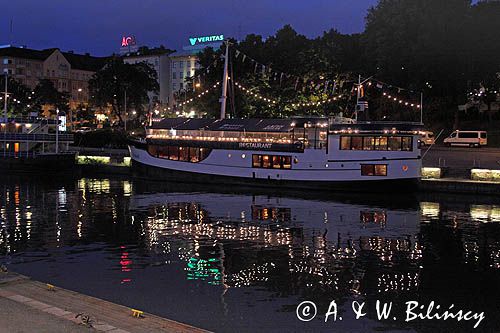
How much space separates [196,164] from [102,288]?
3432cm

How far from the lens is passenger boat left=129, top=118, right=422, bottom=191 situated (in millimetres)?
42625

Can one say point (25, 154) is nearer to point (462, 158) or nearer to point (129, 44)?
point (462, 158)

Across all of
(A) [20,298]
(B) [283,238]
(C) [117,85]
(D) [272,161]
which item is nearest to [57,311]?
(A) [20,298]

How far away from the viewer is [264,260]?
21.4 metres

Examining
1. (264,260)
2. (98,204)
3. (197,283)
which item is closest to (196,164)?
(98,204)

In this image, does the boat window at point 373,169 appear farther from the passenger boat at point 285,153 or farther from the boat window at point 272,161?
the boat window at point 272,161

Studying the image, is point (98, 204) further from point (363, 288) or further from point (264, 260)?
point (363, 288)

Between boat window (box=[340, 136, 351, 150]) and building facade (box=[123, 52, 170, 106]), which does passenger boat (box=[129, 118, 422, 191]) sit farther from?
building facade (box=[123, 52, 170, 106])

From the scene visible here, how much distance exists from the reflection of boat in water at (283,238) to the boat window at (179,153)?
10862mm

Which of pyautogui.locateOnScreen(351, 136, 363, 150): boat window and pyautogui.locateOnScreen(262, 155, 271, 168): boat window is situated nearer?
pyautogui.locateOnScreen(351, 136, 363, 150): boat window

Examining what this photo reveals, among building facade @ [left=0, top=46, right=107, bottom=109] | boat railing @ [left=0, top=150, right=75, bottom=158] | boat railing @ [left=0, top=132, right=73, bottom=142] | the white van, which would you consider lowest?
boat railing @ [left=0, top=150, right=75, bottom=158]

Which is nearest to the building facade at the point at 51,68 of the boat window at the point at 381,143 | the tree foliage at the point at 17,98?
the tree foliage at the point at 17,98

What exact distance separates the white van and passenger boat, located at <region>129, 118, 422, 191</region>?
1025 inches

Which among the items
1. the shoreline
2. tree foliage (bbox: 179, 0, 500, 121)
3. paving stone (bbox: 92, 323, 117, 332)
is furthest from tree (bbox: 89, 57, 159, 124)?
paving stone (bbox: 92, 323, 117, 332)
